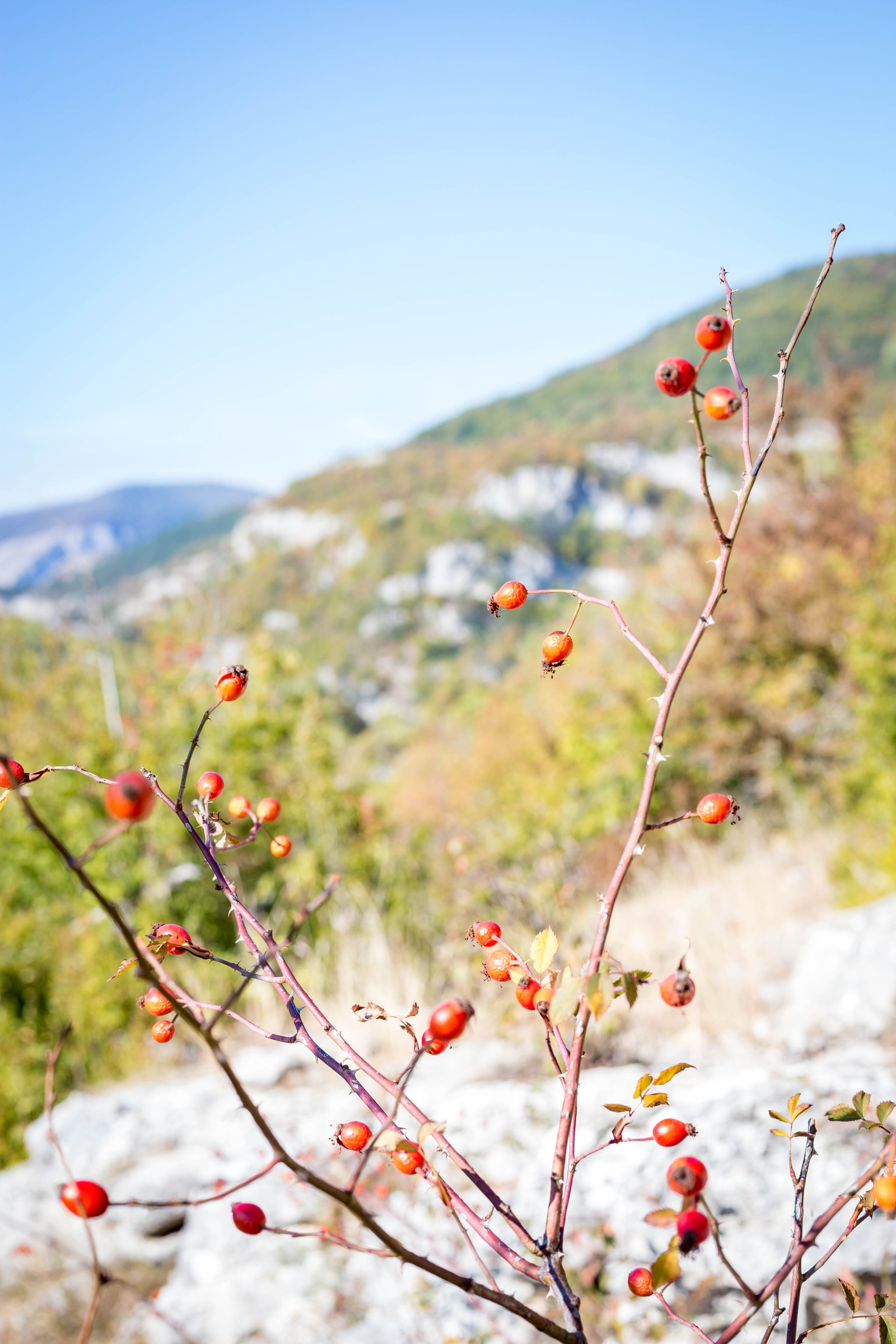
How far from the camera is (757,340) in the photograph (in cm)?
5528

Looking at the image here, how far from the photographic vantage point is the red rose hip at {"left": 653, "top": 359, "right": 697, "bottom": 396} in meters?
0.83

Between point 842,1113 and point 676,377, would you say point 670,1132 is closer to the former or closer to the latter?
point 842,1113

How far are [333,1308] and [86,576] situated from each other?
990 centimetres

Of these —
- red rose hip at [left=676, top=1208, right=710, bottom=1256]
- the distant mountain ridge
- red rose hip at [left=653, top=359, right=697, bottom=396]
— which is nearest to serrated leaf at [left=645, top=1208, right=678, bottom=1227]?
red rose hip at [left=676, top=1208, right=710, bottom=1256]

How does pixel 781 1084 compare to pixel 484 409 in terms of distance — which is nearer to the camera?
pixel 781 1084

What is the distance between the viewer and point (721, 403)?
36.7 inches

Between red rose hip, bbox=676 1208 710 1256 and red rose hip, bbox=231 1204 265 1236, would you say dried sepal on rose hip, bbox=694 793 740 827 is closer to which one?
red rose hip, bbox=676 1208 710 1256

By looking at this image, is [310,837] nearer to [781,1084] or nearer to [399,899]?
[399,899]

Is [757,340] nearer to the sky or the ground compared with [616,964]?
nearer to the sky

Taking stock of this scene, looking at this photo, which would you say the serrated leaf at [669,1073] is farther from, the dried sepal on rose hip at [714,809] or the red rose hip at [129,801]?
the red rose hip at [129,801]

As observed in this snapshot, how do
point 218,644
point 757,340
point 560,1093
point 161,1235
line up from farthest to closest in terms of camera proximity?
point 757,340 < point 218,644 < point 161,1235 < point 560,1093

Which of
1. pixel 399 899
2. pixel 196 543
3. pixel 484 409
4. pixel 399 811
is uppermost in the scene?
pixel 484 409

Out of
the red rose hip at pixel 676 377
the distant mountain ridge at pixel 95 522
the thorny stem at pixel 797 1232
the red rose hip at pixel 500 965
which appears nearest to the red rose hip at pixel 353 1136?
the red rose hip at pixel 500 965

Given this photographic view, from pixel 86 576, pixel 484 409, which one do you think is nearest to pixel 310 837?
pixel 86 576
